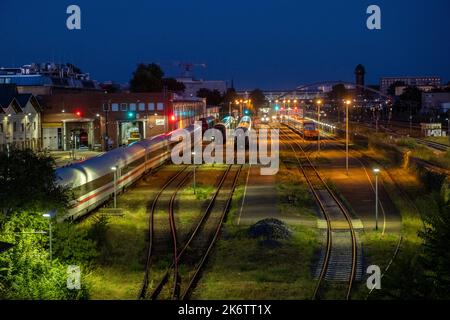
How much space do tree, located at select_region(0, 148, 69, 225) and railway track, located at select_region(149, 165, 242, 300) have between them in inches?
116

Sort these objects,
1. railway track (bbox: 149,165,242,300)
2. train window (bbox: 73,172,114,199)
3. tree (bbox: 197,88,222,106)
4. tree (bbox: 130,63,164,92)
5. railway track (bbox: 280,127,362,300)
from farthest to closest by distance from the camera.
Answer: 1. tree (bbox: 197,88,222,106)
2. tree (bbox: 130,63,164,92)
3. train window (bbox: 73,172,114,199)
4. railway track (bbox: 280,127,362,300)
5. railway track (bbox: 149,165,242,300)

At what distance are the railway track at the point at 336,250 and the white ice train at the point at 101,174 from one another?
21.2 feet

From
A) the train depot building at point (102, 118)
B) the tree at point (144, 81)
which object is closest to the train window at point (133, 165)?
the train depot building at point (102, 118)

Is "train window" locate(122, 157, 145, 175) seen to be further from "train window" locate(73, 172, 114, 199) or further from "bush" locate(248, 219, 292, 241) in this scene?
"bush" locate(248, 219, 292, 241)

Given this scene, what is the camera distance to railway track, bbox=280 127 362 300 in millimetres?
14422

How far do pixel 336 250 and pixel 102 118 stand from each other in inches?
1811

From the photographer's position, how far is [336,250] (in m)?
17.5

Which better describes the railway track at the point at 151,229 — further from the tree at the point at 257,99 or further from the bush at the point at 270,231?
the tree at the point at 257,99

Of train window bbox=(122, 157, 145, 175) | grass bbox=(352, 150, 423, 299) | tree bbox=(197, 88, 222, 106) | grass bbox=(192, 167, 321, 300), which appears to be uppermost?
tree bbox=(197, 88, 222, 106)

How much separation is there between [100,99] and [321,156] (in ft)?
81.8

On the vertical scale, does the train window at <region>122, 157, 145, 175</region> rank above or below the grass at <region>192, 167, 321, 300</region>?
above

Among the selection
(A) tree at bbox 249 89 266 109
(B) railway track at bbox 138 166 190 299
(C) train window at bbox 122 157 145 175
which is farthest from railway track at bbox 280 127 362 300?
(A) tree at bbox 249 89 266 109

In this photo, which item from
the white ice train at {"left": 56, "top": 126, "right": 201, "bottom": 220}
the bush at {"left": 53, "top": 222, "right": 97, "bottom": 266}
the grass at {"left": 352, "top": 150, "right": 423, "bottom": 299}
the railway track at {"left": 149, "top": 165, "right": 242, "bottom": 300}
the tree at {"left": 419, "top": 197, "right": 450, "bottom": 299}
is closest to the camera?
the tree at {"left": 419, "top": 197, "right": 450, "bottom": 299}

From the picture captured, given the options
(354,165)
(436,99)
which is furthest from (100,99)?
(436,99)
